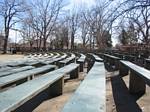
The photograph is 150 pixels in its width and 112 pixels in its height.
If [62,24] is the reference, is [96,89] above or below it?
below

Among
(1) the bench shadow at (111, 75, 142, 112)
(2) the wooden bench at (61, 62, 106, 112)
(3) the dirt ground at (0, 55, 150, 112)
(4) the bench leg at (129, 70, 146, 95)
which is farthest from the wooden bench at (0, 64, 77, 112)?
(4) the bench leg at (129, 70, 146, 95)

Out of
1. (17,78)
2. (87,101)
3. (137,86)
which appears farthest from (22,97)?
(137,86)

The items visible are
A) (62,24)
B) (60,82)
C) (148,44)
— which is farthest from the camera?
(62,24)

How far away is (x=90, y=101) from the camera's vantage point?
11.1ft

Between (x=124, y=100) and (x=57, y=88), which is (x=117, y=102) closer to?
(x=124, y=100)

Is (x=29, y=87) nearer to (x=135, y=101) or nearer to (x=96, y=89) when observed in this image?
(x=96, y=89)

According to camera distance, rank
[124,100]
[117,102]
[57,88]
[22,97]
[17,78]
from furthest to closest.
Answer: [57,88] < [124,100] < [117,102] < [17,78] < [22,97]

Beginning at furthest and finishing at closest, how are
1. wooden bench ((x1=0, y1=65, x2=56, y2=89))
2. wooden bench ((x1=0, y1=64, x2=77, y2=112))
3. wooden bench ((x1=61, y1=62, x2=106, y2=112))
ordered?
wooden bench ((x1=0, y1=65, x2=56, y2=89)) → wooden bench ((x1=0, y1=64, x2=77, y2=112)) → wooden bench ((x1=61, y1=62, x2=106, y2=112))

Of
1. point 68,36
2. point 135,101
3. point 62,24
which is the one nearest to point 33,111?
point 135,101

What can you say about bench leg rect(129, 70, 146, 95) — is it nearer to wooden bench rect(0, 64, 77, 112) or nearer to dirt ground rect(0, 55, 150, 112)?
dirt ground rect(0, 55, 150, 112)

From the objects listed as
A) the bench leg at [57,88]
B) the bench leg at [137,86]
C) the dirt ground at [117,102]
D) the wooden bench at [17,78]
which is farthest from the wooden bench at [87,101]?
the bench leg at [137,86]

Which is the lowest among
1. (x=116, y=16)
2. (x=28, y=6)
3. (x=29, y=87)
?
(x=29, y=87)

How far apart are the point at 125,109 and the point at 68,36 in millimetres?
62207

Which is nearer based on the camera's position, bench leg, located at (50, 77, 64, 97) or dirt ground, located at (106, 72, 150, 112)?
dirt ground, located at (106, 72, 150, 112)
